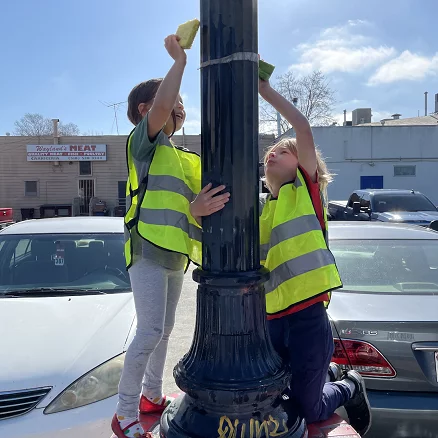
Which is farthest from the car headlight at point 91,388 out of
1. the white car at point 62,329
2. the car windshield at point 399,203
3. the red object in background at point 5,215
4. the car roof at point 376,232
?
the red object in background at point 5,215

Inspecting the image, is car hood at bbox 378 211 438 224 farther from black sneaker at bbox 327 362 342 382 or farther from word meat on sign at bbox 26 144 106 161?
word meat on sign at bbox 26 144 106 161

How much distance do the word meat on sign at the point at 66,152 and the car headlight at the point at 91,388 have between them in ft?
82.8

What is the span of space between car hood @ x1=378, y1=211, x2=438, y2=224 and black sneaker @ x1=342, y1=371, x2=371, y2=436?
8.09m

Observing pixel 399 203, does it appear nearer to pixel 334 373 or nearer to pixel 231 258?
pixel 334 373

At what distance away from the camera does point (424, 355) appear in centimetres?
271

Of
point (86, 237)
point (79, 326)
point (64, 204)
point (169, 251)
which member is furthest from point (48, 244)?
point (64, 204)

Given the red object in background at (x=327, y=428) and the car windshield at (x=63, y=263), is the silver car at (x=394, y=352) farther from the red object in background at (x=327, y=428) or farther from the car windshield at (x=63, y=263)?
the car windshield at (x=63, y=263)

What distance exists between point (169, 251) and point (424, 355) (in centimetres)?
163

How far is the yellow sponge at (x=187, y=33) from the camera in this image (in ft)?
5.74

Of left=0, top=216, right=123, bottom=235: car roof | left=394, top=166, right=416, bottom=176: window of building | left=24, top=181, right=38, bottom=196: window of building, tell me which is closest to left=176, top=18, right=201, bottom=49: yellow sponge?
left=0, top=216, right=123, bottom=235: car roof

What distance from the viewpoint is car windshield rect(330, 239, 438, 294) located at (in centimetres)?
358

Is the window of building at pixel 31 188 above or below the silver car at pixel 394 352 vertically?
above

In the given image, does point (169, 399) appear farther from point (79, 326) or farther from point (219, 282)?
point (219, 282)

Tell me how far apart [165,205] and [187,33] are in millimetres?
683
